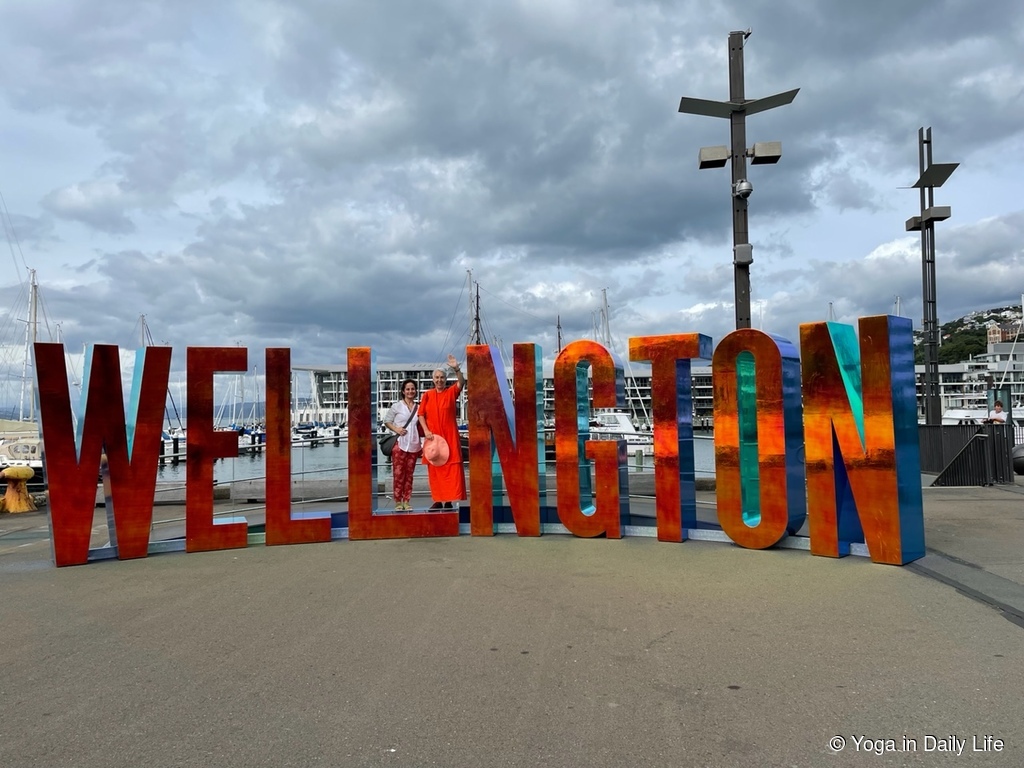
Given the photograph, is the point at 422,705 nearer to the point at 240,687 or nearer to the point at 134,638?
the point at 240,687

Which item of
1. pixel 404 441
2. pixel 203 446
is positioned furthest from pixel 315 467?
pixel 203 446

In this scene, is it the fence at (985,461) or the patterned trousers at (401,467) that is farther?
the fence at (985,461)

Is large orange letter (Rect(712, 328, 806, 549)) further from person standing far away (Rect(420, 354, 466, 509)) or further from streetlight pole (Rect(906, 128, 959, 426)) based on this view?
streetlight pole (Rect(906, 128, 959, 426))

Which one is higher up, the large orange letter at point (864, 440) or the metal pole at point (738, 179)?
the metal pole at point (738, 179)

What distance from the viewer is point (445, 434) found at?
424 inches

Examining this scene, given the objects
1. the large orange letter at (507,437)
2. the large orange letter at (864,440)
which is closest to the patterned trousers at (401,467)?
the large orange letter at (507,437)

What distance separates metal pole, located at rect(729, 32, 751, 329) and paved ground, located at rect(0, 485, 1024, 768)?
371 centimetres

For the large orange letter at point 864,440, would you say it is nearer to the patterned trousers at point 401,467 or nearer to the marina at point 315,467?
the marina at point 315,467

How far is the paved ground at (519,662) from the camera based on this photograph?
364 cm

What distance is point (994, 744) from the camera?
3.53 m

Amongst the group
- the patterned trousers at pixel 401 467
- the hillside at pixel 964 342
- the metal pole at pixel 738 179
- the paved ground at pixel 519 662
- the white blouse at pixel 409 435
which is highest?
the hillside at pixel 964 342

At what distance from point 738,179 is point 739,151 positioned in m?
0.44

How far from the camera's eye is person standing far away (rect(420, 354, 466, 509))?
10.7 meters

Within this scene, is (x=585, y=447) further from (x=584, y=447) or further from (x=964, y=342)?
(x=964, y=342)
